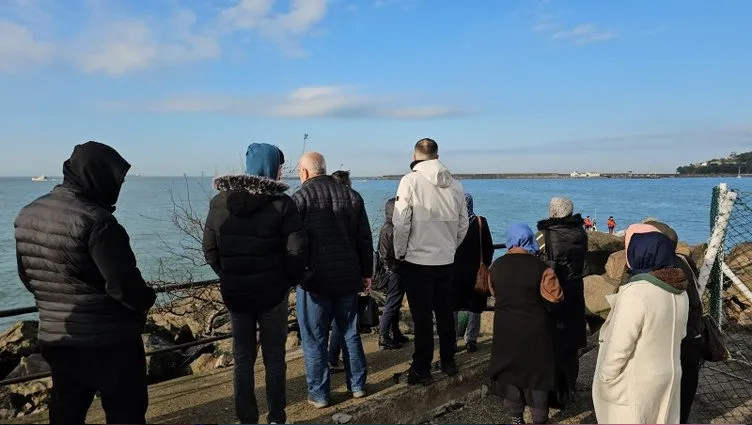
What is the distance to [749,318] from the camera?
6.50 m

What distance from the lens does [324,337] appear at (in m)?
3.85

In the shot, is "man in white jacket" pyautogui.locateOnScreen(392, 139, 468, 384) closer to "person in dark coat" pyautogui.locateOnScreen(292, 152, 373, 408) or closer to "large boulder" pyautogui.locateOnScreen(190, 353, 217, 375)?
"person in dark coat" pyautogui.locateOnScreen(292, 152, 373, 408)

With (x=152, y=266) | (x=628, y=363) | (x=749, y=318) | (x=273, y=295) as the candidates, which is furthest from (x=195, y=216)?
(x=152, y=266)

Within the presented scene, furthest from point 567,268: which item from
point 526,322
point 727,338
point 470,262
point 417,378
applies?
point 727,338

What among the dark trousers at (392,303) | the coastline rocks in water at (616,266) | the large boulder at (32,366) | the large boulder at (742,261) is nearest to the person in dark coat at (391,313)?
the dark trousers at (392,303)

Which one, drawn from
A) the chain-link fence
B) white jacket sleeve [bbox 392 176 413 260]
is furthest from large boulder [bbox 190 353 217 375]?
the chain-link fence

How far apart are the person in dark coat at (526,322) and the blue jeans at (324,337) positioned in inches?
40.6

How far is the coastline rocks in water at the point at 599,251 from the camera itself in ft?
41.4

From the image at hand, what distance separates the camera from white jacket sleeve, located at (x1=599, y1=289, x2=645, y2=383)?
293cm

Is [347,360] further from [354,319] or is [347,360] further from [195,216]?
[195,216]

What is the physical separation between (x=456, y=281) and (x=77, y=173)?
3260mm

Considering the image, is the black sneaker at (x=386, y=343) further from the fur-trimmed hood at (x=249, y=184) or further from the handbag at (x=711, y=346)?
the handbag at (x=711, y=346)

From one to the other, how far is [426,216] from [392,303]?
1.35m

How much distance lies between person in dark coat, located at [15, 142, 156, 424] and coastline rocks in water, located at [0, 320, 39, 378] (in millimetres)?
5716
